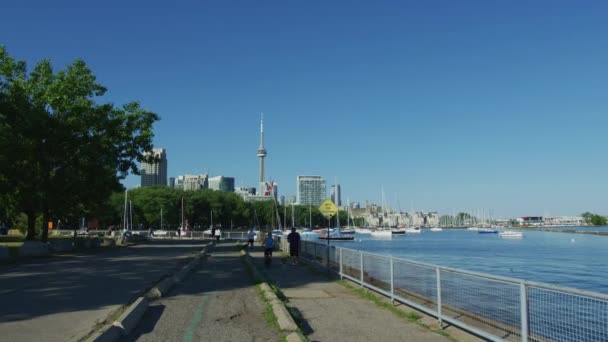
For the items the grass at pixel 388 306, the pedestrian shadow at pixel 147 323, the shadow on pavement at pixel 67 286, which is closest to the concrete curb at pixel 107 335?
the pedestrian shadow at pixel 147 323

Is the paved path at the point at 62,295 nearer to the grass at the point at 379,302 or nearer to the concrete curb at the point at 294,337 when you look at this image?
the concrete curb at the point at 294,337

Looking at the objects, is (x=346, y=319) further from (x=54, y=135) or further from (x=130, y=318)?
(x=54, y=135)

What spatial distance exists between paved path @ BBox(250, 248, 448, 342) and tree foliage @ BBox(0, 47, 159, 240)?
2303cm

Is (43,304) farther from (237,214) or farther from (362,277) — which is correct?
(237,214)

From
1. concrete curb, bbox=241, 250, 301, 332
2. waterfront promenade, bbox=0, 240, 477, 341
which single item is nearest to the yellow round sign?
waterfront promenade, bbox=0, 240, 477, 341

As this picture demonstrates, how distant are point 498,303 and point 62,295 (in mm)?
10836

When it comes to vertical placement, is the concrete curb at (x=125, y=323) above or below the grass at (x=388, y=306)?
above

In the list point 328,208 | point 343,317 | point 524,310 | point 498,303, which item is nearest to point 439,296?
point 498,303

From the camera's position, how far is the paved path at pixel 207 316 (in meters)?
9.24

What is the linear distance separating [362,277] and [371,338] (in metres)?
6.50

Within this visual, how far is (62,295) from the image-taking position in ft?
47.1

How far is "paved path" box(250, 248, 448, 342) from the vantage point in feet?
30.7

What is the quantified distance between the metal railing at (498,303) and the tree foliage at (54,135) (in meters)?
27.2

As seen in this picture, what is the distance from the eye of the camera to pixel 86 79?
122 feet
